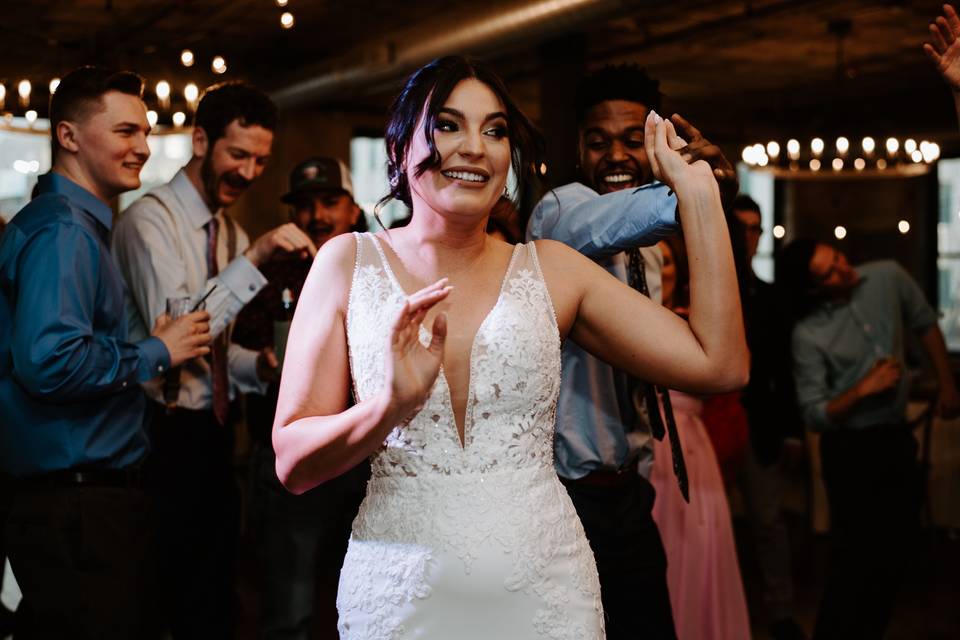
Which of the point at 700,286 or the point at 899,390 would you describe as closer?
the point at 700,286

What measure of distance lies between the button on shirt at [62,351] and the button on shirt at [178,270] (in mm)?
403

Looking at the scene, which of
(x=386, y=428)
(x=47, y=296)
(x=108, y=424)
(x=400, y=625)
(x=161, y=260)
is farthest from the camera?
(x=161, y=260)

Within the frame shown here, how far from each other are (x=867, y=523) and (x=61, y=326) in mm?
3025

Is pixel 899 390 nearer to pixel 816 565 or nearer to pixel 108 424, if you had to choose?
pixel 816 565

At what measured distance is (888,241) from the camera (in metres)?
12.1

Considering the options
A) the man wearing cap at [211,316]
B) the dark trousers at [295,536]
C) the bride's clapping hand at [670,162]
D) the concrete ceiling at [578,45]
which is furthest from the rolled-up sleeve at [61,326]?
the concrete ceiling at [578,45]

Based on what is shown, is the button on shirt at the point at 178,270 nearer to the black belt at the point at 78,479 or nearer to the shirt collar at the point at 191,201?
the shirt collar at the point at 191,201

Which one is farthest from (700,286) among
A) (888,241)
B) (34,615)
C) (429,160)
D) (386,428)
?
(888,241)

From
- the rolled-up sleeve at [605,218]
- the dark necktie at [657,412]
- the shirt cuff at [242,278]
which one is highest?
the rolled-up sleeve at [605,218]

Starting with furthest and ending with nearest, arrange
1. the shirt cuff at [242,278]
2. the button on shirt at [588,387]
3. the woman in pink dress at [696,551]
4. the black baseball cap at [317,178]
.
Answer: the black baseball cap at [317,178] → the woman in pink dress at [696,551] → the shirt cuff at [242,278] → the button on shirt at [588,387]

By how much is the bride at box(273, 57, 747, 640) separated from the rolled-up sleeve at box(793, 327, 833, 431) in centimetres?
265

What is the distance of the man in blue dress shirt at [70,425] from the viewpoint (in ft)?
7.66

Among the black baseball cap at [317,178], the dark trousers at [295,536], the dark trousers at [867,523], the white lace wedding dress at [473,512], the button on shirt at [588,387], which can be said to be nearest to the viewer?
the white lace wedding dress at [473,512]

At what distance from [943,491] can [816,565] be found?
53.8 inches
